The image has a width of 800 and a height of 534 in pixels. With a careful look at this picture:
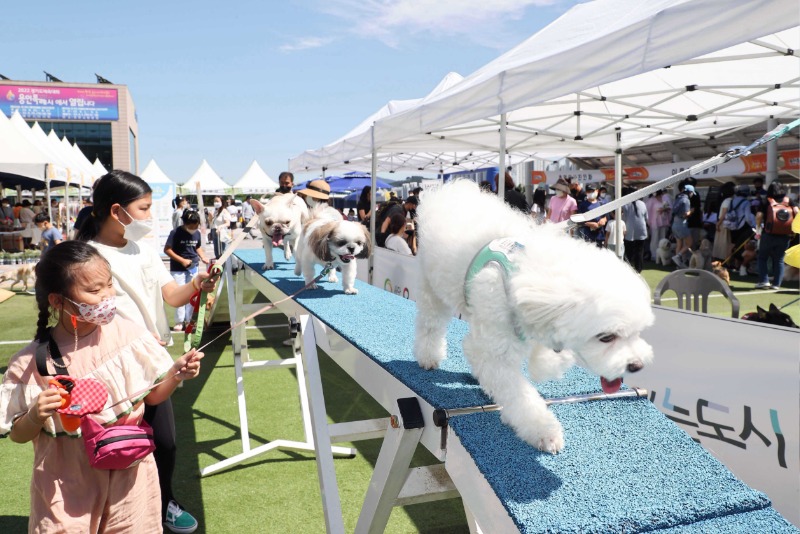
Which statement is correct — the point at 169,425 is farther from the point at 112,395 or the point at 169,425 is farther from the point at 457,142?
the point at 457,142

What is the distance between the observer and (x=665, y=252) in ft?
49.7

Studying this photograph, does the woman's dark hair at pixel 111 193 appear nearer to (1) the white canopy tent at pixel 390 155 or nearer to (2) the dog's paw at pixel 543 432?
(2) the dog's paw at pixel 543 432

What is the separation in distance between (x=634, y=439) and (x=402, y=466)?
0.90m

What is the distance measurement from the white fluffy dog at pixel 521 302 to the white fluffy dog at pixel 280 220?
132 inches

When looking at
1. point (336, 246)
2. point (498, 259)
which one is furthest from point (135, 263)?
point (498, 259)

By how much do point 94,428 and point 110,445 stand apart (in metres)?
0.09

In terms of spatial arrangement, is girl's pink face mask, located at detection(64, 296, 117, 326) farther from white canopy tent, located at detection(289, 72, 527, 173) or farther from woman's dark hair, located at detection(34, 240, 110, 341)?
white canopy tent, located at detection(289, 72, 527, 173)

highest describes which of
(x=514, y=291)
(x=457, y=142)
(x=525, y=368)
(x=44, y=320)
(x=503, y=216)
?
(x=457, y=142)

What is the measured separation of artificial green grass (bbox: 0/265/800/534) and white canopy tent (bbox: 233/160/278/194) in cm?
2485

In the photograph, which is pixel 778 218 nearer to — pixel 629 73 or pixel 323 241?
pixel 629 73

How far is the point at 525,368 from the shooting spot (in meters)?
2.53

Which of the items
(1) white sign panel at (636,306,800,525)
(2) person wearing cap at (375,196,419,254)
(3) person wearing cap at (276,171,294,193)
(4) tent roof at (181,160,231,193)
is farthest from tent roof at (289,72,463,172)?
(4) tent roof at (181,160,231,193)

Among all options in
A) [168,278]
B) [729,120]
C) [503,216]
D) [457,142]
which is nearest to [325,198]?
[457,142]

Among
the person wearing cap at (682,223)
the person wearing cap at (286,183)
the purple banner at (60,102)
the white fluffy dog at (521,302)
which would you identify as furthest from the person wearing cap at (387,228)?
the purple banner at (60,102)
